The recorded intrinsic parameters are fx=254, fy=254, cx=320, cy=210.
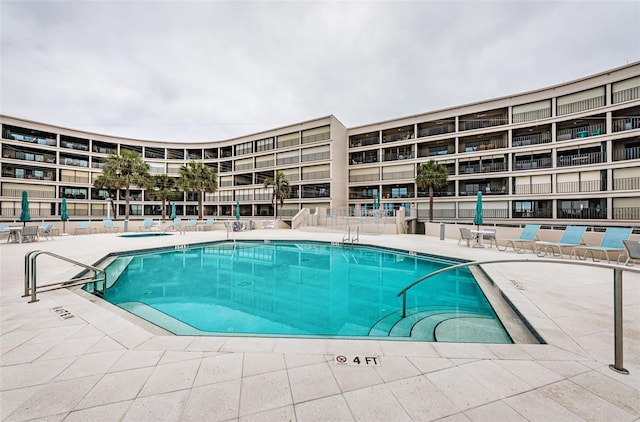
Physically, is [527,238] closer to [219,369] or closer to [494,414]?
[494,414]

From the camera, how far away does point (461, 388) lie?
91.6 inches

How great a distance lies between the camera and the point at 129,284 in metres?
7.48

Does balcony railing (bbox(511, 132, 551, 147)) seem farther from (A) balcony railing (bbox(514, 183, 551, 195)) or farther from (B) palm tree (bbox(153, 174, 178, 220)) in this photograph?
(B) palm tree (bbox(153, 174, 178, 220))

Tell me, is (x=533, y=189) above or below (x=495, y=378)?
above

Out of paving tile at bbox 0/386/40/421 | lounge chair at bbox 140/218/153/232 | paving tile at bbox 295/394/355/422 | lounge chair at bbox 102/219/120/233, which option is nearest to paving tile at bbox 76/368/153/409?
paving tile at bbox 0/386/40/421

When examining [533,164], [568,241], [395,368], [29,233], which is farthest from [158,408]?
[533,164]

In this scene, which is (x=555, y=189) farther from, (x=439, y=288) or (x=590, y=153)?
(x=439, y=288)

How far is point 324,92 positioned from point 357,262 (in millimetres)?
26030

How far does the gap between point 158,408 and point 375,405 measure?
5.83ft

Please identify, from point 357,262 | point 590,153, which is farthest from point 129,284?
point 590,153

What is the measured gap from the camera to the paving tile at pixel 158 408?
1.96 metres

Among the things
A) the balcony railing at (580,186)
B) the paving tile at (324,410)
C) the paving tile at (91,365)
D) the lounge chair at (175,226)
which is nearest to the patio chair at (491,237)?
the paving tile at (324,410)

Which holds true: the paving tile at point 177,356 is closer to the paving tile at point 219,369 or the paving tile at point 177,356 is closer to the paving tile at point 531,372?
the paving tile at point 219,369

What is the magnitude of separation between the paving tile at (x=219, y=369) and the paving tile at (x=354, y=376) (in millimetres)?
984
